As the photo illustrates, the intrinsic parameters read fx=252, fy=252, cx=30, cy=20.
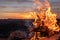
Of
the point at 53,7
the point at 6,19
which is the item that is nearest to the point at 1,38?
the point at 6,19

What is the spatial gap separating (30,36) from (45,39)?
5.7 inches

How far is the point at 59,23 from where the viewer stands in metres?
2.25

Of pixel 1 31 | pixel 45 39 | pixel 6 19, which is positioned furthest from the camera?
pixel 1 31

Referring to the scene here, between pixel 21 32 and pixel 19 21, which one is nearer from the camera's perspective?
pixel 21 32

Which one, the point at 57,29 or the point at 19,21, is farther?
the point at 19,21

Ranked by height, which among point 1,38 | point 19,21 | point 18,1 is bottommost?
point 1,38

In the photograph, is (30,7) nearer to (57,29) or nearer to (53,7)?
(53,7)

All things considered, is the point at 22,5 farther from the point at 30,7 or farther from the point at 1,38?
the point at 1,38

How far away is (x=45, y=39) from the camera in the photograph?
75.2 inches

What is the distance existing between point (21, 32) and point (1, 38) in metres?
0.40

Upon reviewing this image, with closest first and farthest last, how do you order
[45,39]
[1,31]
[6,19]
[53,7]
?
[45,39], [6,19], [1,31], [53,7]

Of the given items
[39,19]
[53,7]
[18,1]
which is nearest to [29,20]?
[39,19]

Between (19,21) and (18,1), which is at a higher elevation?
(18,1)

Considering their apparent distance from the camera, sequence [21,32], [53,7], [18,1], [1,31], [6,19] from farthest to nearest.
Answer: [18,1] < [53,7] < [1,31] < [6,19] < [21,32]
